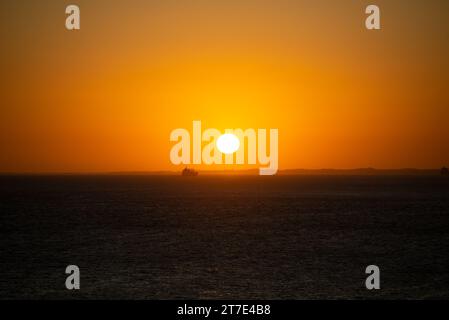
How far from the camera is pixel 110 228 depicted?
68.5 metres

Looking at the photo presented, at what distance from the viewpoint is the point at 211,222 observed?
251ft

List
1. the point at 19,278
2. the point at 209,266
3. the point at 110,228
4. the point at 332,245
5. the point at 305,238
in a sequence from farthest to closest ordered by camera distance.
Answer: the point at 110,228
the point at 305,238
the point at 332,245
the point at 209,266
the point at 19,278

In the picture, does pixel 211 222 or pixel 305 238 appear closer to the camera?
pixel 305 238
